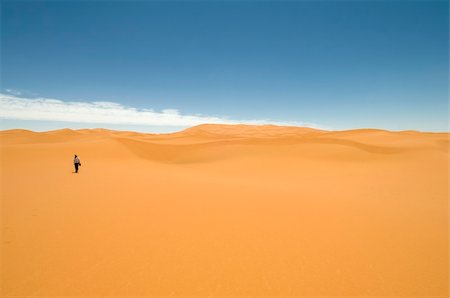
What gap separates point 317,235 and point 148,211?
4676mm

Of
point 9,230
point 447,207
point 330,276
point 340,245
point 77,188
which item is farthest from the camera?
point 77,188

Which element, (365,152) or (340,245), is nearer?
(340,245)

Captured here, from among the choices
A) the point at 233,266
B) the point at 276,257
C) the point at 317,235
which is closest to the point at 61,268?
the point at 233,266

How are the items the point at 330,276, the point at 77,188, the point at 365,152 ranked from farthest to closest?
1. the point at 365,152
2. the point at 77,188
3. the point at 330,276

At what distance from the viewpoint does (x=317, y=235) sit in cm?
484

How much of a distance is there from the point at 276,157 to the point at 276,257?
1514cm

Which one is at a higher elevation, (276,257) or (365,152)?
(365,152)

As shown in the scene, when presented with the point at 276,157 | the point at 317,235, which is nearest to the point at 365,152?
the point at 276,157

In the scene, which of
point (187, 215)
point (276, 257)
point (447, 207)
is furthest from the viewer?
point (447, 207)

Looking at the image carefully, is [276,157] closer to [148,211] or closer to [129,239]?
[148,211]

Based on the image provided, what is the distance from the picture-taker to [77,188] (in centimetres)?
882

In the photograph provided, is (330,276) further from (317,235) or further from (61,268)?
(61,268)

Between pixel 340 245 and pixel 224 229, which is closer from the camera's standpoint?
pixel 340 245

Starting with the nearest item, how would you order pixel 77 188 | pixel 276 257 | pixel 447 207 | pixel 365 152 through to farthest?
pixel 276 257, pixel 447 207, pixel 77 188, pixel 365 152
